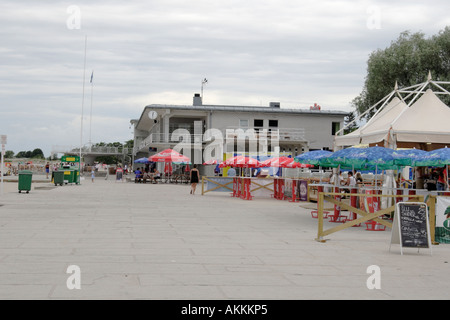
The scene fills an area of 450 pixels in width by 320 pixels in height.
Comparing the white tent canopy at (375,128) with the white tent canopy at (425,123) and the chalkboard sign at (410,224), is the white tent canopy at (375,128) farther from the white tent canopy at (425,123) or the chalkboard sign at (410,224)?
the chalkboard sign at (410,224)

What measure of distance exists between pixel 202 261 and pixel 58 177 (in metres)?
30.5

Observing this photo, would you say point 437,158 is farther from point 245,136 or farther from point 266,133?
point 266,133

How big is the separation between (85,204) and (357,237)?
1126 centimetres

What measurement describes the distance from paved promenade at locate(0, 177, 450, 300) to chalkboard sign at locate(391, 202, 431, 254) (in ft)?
1.11

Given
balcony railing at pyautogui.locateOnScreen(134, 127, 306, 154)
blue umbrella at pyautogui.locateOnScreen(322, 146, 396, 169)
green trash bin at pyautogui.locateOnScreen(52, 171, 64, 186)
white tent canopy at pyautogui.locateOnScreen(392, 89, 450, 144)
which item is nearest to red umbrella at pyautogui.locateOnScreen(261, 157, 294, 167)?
white tent canopy at pyautogui.locateOnScreen(392, 89, 450, 144)

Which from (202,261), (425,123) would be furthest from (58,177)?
(202,261)

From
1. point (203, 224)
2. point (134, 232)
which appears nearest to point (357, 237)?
point (203, 224)

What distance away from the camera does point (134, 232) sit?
12453 millimetres

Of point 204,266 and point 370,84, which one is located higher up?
point 370,84

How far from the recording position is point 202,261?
8.85m

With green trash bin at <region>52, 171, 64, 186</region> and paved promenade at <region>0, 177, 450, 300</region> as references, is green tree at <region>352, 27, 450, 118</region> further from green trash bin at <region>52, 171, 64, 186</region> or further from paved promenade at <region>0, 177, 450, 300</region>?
paved promenade at <region>0, 177, 450, 300</region>

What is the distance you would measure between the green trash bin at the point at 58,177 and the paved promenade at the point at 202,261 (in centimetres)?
2233

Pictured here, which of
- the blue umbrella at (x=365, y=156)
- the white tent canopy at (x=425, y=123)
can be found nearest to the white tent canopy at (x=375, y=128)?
the white tent canopy at (x=425, y=123)
